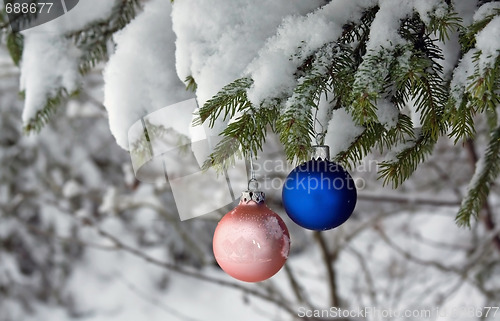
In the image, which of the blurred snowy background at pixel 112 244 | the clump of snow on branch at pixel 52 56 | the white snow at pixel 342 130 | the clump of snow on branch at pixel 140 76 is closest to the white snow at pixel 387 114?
the white snow at pixel 342 130

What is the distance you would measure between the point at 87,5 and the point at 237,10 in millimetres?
378

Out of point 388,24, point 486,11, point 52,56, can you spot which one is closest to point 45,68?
point 52,56

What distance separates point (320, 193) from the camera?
1.91 ft

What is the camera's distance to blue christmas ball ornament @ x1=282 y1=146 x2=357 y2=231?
583 millimetres

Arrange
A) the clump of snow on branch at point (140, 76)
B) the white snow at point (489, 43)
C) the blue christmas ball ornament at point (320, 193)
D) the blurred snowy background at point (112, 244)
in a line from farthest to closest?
1. the blurred snowy background at point (112, 244)
2. the clump of snow on branch at point (140, 76)
3. the blue christmas ball ornament at point (320, 193)
4. the white snow at point (489, 43)

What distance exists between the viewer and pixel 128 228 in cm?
366

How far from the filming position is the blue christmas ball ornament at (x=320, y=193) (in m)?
0.58

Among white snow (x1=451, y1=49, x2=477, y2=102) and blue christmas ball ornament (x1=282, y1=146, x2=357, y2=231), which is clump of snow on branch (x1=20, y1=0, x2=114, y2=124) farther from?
white snow (x1=451, y1=49, x2=477, y2=102)

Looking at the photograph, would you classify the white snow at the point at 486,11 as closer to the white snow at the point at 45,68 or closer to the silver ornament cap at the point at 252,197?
the silver ornament cap at the point at 252,197

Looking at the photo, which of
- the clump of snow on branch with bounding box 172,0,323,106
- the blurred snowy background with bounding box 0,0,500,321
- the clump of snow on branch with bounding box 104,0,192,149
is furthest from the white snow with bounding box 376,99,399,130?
the blurred snowy background with bounding box 0,0,500,321

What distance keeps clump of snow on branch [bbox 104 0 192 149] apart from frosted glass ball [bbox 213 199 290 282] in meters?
0.27

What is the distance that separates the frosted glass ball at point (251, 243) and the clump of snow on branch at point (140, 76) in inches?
10.5

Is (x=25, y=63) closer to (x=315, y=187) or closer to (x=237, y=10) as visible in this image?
(x=237, y=10)

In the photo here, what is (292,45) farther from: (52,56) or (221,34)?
(52,56)
